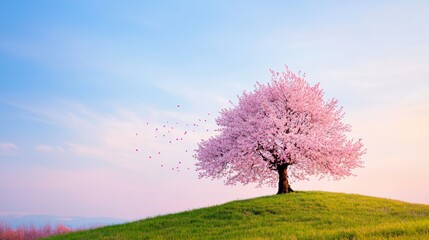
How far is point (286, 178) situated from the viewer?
41.4 metres

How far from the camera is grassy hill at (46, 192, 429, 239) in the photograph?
82.7 ft

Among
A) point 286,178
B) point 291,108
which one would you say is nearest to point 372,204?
point 286,178

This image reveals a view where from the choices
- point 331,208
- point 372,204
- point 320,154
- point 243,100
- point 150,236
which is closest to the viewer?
point 150,236

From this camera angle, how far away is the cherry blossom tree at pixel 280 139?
129ft

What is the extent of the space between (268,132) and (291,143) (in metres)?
2.20

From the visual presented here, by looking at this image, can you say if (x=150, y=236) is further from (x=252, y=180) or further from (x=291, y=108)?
(x=291, y=108)

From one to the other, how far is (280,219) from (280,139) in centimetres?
1012

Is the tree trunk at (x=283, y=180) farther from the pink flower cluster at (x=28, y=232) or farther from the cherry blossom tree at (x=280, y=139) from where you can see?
the pink flower cluster at (x=28, y=232)

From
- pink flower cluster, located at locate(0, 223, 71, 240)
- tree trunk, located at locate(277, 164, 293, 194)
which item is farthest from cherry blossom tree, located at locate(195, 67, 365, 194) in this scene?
pink flower cluster, located at locate(0, 223, 71, 240)

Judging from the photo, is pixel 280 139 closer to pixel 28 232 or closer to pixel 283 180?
pixel 283 180

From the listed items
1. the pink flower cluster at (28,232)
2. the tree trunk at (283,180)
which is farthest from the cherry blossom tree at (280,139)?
the pink flower cluster at (28,232)

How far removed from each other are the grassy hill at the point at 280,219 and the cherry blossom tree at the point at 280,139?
297 centimetres

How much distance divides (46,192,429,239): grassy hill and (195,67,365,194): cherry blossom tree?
9.73 feet

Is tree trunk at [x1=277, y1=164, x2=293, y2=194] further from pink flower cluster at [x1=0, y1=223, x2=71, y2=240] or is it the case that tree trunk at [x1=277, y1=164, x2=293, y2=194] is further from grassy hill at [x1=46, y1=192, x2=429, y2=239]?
pink flower cluster at [x1=0, y1=223, x2=71, y2=240]
